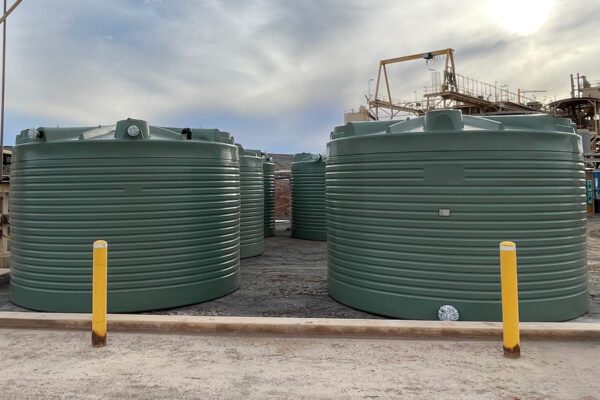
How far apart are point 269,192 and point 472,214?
902cm

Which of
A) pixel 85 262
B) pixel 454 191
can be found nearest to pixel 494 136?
pixel 454 191

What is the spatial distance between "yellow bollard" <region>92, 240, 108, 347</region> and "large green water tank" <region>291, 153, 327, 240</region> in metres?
9.29

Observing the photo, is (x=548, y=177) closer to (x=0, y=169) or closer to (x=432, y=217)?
(x=432, y=217)

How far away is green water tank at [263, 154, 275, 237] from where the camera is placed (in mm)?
13344

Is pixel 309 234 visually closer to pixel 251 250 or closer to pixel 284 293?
pixel 251 250

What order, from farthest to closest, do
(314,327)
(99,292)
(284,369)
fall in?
(314,327), (99,292), (284,369)

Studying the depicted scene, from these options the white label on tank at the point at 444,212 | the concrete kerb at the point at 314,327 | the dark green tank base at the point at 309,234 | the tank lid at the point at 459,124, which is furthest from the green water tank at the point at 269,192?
the concrete kerb at the point at 314,327

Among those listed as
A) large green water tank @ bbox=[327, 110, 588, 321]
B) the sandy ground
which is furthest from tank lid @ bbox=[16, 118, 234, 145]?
large green water tank @ bbox=[327, 110, 588, 321]

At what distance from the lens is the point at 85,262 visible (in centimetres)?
553

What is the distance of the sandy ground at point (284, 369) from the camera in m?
3.13

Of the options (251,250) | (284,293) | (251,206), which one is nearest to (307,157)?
(251,206)

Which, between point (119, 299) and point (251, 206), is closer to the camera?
point (119, 299)

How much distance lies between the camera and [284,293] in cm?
673

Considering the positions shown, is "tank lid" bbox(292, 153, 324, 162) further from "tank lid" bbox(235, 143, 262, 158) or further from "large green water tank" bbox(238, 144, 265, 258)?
"large green water tank" bbox(238, 144, 265, 258)
